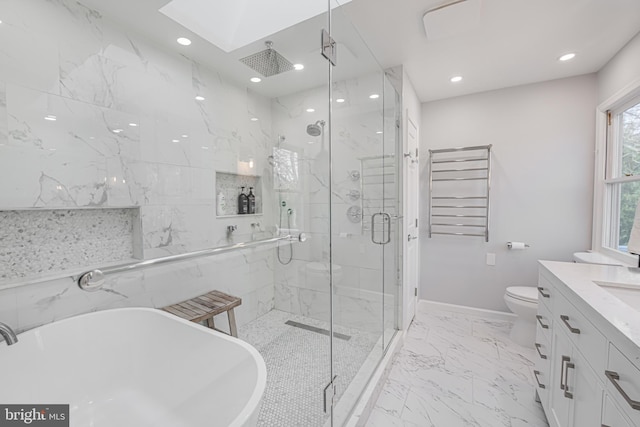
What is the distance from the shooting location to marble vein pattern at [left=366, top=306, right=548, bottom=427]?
5.39 feet

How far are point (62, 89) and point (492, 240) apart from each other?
3615 mm

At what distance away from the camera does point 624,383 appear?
81 cm

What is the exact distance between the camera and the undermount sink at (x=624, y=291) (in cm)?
126

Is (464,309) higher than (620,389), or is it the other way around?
(620,389)

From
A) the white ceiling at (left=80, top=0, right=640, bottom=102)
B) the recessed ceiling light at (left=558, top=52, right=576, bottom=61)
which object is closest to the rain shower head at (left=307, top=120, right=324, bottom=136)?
the white ceiling at (left=80, top=0, right=640, bottom=102)

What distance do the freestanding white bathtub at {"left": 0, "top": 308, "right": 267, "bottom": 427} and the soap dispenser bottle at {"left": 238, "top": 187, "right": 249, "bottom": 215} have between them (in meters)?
0.90

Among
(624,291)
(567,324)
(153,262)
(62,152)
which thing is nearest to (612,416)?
(567,324)

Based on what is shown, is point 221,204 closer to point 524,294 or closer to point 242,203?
point 242,203

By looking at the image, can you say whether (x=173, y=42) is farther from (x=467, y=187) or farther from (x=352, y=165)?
(x=467, y=187)

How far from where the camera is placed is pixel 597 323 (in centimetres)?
98

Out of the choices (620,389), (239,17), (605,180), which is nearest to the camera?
(620,389)

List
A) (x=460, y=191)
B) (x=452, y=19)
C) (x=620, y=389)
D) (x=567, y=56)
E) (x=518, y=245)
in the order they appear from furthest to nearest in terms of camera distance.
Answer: (x=460, y=191) < (x=518, y=245) < (x=567, y=56) < (x=452, y=19) < (x=620, y=389)

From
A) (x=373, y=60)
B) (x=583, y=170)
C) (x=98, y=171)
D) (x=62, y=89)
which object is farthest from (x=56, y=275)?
(x=583, y=170)

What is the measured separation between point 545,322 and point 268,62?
248 cm
